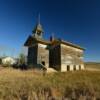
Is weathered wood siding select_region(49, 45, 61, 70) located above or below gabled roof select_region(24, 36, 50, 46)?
below

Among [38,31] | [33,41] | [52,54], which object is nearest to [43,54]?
[52,54]

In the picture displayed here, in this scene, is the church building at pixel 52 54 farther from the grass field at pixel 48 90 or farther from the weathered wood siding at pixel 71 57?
the grass field at pixel 48 90

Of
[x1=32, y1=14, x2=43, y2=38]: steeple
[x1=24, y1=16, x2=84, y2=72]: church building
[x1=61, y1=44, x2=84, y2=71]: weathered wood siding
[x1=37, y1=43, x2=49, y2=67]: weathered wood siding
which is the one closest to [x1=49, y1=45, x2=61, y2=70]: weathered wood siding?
[x1=24, y1=16, x2=84, y2=72]: church building

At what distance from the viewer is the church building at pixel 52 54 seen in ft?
94.5

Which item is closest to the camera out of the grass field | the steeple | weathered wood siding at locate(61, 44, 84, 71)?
the grass field

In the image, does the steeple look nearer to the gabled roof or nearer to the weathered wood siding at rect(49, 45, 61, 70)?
the gabled roof

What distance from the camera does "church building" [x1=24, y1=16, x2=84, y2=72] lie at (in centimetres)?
2881

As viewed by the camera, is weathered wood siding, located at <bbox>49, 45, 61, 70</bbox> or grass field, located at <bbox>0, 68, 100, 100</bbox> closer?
grass field, located at <bbox>0, 68, 100, 100</bbox>

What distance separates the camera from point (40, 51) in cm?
2898

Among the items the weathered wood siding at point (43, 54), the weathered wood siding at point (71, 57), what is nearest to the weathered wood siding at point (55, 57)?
the weathered wood siding at point (71, 57)

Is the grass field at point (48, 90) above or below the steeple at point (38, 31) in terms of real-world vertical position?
below

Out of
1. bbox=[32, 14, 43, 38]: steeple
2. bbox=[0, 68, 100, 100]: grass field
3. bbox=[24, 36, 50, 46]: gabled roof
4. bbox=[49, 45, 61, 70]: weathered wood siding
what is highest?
bbox=[32, 14, 43, 38]: steeple

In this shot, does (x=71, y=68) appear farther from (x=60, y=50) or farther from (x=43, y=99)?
(x=43, y=99)

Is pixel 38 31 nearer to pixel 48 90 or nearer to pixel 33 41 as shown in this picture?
pixel 33 41
